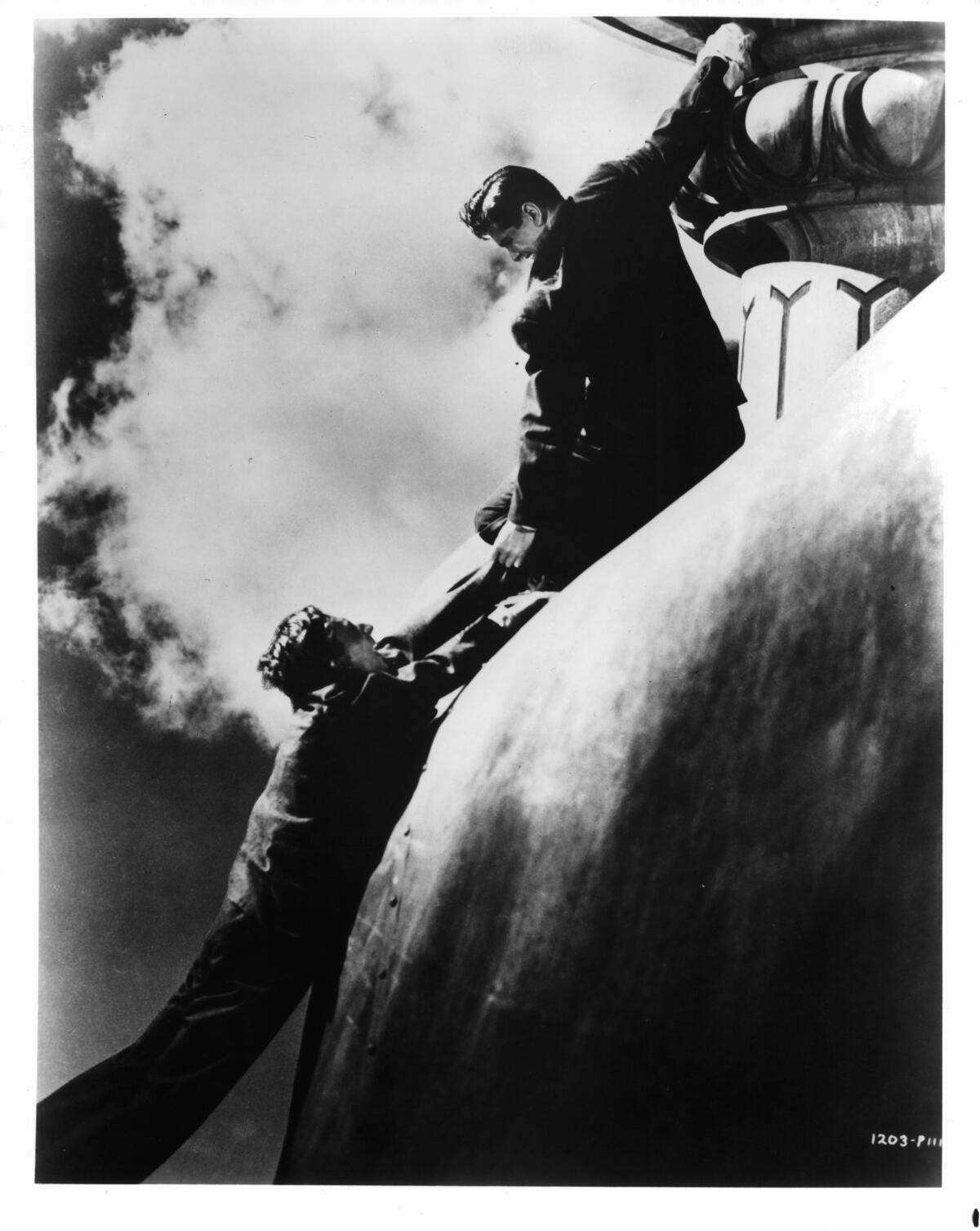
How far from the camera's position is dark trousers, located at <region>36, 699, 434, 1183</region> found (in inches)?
152

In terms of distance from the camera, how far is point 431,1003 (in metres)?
3.79

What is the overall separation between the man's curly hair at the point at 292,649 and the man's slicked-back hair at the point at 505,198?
1.40 meters

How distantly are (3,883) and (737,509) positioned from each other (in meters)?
2.61

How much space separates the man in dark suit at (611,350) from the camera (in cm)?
406

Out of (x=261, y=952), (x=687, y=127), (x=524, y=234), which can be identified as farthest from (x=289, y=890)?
(x=687, y=127)

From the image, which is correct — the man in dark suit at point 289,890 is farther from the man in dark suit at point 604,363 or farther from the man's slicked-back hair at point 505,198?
the man's slicked-back hair at point 505,198

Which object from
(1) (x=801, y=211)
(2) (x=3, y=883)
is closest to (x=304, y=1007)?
(2) (x=3, y=883)

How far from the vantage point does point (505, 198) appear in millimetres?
4133

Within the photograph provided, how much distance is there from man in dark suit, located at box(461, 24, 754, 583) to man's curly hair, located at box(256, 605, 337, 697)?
629 mm

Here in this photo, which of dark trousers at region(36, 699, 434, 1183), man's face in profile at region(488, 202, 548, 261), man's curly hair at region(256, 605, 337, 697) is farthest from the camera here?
man's face in profile at region(488, 202, 548, 261)

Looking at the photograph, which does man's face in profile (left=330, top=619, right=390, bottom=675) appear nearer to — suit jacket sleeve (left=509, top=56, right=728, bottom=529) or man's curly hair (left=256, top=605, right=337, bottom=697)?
man's curly hair (left=256, top=605, right=337, bottom=697)

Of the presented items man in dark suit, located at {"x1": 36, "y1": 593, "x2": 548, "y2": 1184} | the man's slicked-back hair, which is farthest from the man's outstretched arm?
man in dark suit, located at {"x1": 36, "y1": 593, "x2": 548, "y2": 1184}

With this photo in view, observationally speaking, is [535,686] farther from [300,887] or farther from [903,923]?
[903,923]

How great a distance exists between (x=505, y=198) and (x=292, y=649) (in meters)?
1.65
